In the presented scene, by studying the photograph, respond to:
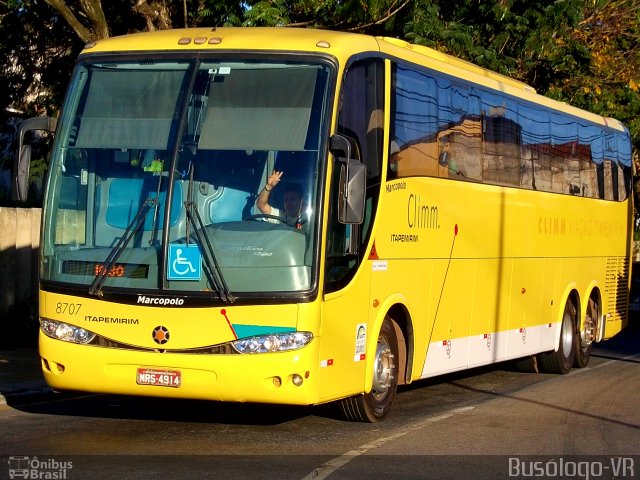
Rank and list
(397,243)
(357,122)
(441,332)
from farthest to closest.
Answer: (441,332) < (397,243) < (357,122)

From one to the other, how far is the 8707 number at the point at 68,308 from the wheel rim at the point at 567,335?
9.08 meters

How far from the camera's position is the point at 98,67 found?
10656 mm

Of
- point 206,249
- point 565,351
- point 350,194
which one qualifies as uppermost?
point 350,194

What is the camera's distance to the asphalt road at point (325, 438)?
884cm

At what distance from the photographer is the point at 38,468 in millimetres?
8531

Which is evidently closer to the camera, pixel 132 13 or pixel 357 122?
pixel 357 122

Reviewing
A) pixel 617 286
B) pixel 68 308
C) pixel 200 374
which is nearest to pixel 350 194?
pixel 200 374

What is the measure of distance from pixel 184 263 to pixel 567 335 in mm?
9131

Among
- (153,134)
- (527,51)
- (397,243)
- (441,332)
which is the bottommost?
(441,332)

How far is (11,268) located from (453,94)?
7638 millimetres

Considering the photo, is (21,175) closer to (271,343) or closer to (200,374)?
(200,374)

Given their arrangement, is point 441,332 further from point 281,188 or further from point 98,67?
point 98,67

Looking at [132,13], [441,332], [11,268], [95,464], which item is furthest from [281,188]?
[132,13]

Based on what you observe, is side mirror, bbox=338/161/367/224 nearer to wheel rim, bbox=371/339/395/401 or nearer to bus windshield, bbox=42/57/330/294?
bus windshield, bbox=42/57/330/294
